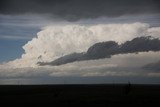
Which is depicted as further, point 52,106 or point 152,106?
point 52,106

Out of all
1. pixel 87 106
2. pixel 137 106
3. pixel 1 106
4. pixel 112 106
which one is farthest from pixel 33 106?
pixel 137 106

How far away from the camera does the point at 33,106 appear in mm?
69938

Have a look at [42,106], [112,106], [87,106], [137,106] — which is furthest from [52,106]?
[137,106]

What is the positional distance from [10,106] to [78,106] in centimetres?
1303

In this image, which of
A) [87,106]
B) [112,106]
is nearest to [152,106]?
[112,106]

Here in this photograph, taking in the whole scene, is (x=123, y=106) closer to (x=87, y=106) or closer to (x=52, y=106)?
(x=87, y=106)

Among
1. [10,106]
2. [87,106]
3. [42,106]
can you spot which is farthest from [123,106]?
[10,106]

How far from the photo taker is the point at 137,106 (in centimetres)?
6681

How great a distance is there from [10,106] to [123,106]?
21.3 meters

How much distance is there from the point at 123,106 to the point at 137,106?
8.70ft

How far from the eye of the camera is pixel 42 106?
70.2 m

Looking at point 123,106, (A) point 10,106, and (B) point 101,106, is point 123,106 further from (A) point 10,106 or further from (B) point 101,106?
(A) point 10,106

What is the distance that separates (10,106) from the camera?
228 ft

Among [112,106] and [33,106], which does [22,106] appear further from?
[112,106]
